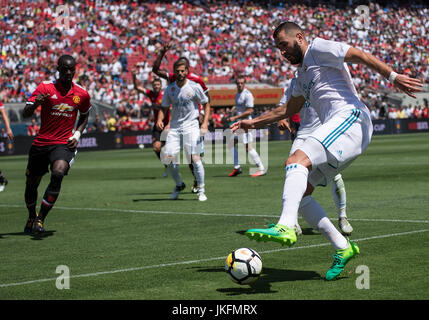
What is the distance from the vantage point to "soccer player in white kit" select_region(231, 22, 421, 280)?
628 cm

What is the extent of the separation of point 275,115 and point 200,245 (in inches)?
87.4

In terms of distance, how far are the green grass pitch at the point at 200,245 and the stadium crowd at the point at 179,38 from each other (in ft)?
84.2

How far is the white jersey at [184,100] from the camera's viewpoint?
48.2 feet

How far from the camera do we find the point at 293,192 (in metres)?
6.12

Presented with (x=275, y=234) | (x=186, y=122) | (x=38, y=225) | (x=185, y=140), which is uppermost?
(x=186, y=122)

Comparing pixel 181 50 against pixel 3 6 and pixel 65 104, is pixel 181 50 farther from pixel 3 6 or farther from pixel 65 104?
pixel 65 104

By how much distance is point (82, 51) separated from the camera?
44.8m

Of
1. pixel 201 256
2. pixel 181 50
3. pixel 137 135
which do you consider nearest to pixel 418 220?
pixel 201 256

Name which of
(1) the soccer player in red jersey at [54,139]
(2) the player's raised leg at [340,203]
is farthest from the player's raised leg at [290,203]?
(1) the soccer player in red jersey at [54,139]

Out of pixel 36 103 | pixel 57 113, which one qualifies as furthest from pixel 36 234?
pixel 36 103

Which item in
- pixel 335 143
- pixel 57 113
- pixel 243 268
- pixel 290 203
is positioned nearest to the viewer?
pixel 290 203

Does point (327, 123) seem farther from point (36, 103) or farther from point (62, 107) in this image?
point (62, 107)

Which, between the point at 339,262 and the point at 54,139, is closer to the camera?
the point at 339,262

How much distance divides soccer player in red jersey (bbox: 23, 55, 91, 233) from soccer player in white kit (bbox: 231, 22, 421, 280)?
462 centimetres
